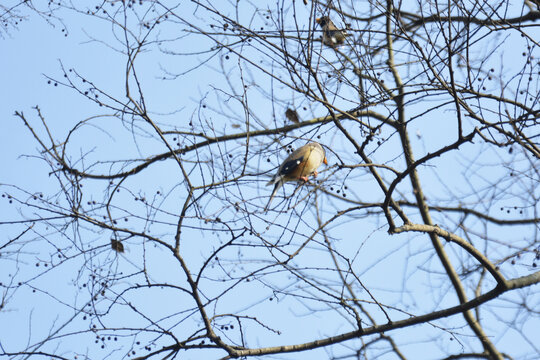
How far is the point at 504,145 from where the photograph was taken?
3.35m

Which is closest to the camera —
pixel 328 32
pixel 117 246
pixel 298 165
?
pixel 117 246

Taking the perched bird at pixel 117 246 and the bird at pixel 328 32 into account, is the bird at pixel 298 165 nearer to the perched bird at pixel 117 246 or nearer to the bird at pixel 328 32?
the bird at pixel 328 32

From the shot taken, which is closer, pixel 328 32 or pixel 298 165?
pixel 328 32

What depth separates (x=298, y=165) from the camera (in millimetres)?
5375

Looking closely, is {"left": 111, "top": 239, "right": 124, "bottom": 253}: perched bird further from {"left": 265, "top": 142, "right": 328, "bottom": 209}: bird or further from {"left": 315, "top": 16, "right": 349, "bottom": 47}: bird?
{"left": 315, "top": 16, "right": 349, "bottom": 47}: bird

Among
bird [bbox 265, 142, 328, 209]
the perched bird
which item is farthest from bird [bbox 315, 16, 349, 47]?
the perched bird

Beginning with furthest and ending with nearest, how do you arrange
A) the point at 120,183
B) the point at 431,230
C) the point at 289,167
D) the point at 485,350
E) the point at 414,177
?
the point at 414,177
the point at 485,350
the point at 289,167
the point at 120,183
the point at 431,230

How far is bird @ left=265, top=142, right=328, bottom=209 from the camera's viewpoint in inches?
199

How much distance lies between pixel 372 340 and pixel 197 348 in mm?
2419

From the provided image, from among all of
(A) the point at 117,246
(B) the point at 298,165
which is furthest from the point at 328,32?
(A) the point at 117,246

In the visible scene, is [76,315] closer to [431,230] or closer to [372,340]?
[431,230]

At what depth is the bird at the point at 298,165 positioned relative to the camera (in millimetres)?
5047

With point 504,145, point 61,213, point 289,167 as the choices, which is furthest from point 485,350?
point 61,213

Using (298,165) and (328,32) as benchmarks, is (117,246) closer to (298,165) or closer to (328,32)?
(298,165)
